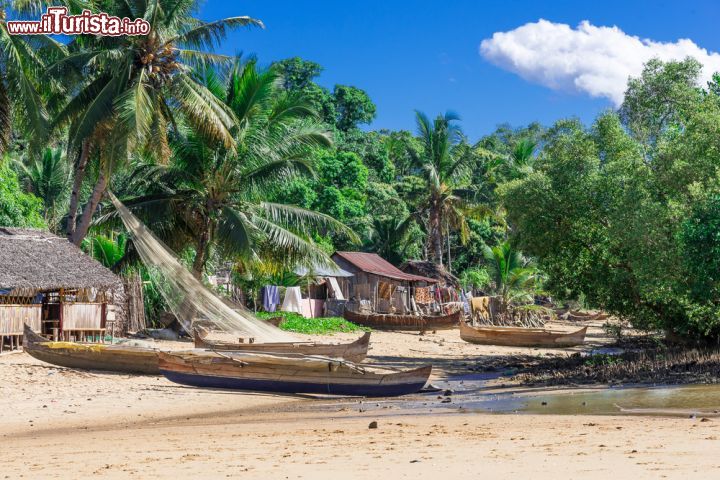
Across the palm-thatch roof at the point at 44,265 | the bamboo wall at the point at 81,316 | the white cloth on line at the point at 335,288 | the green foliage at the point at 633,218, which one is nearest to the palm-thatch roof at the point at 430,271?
the white cloth on line at the point at 335,288

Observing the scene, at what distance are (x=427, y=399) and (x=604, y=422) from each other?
4362 millimetres

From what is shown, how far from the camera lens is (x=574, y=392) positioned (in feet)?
49.2

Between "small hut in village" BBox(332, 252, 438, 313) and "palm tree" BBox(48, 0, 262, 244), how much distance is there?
15951 mm

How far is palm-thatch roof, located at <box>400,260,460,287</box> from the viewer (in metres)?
40.1

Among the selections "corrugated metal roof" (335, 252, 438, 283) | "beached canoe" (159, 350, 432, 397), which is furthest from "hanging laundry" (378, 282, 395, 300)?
"beached canoe" (159, 350, 432, 397)

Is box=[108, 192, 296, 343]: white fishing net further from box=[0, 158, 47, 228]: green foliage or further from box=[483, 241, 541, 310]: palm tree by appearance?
box=[483, 241, 541, 310]: palm tree

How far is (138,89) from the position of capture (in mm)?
19109

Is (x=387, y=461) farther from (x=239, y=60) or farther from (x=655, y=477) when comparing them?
(x=239, y=60)

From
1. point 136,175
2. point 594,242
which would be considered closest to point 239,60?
point 136,175

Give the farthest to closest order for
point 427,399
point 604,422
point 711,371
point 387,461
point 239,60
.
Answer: point 239,60, point 711,371, point 427,399, point 604,422, point 387,461

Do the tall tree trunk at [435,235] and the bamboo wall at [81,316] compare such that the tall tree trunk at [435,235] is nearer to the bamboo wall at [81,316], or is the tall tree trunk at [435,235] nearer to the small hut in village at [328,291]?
the small hut in village at [328,291]

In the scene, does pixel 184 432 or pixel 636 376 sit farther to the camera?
pixel 636 376

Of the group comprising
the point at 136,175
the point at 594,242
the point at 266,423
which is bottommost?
the point at 266,423

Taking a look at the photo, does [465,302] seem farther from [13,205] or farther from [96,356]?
[96,356]
